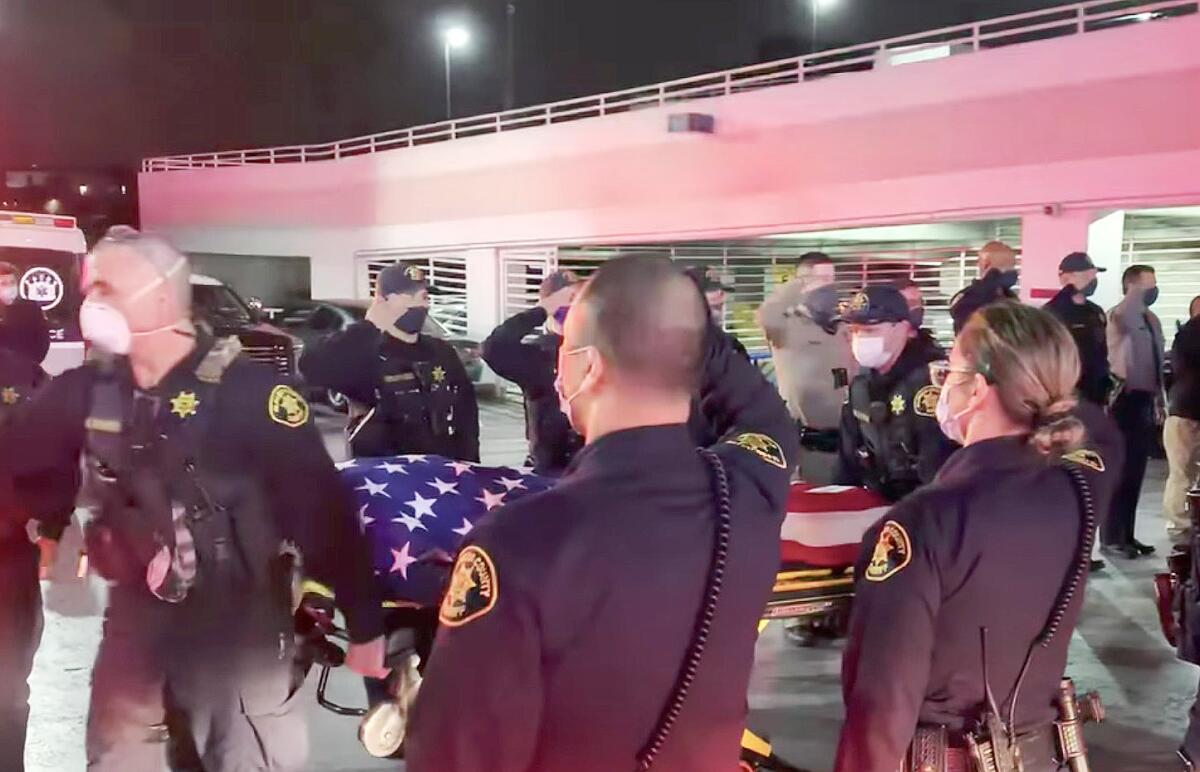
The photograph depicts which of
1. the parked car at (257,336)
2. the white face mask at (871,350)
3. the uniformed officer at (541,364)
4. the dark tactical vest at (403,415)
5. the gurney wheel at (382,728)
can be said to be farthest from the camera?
the parked car at (257,336)

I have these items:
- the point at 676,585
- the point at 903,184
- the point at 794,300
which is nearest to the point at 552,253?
the point at 903,184

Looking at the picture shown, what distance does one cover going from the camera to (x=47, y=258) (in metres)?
8.83

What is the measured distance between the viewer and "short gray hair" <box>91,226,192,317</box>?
240 cm

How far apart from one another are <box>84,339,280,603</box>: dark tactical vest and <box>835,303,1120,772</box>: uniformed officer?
135 centimetres

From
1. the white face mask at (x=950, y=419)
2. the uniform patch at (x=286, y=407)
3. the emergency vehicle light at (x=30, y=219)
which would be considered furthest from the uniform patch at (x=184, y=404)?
the emergency vehicle light at (x=30, y=219)

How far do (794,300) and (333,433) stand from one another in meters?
6.16

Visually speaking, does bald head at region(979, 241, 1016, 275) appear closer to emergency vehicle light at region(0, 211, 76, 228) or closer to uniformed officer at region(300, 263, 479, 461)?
uniformed officer at region(300, 263, 479, 461)

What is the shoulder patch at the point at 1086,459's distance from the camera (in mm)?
2220

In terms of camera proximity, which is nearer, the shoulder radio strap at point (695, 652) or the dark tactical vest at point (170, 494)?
the shoulder radio strap at point (695, 652)

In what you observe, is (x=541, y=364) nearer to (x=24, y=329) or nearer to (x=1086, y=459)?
(x=24, y=329)

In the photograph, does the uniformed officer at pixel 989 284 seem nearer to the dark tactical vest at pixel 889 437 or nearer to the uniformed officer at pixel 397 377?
the dark tactical vest at pixel 889 437

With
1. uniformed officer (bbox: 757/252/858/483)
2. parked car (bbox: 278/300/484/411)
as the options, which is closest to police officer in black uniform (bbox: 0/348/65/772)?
uniformed officer (bbox: 757/252/858/483)

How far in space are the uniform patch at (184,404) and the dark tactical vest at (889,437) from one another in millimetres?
2619

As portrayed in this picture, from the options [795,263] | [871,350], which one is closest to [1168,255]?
[795,263]
